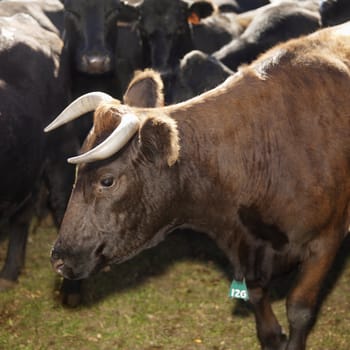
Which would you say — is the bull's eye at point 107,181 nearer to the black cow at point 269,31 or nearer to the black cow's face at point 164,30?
the black cow's face at point 164,30

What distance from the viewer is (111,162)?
3.37 metres

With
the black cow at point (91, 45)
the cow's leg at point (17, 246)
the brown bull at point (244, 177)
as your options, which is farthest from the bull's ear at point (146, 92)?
the cow's leg at point (17, 246)

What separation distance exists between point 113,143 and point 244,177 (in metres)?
0.82

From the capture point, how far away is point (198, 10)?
297 inches

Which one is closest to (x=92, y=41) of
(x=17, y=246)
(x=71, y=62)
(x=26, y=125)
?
(x=71, y=62)

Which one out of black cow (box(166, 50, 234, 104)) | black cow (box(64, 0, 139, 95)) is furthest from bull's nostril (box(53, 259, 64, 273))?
black cow (box(64, 0, 139, 95))

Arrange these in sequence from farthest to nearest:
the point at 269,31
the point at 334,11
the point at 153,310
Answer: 1. the point at 269,31
2. the point at 334,11
3. the point at 153,310

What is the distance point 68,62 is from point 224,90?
2.91 metres

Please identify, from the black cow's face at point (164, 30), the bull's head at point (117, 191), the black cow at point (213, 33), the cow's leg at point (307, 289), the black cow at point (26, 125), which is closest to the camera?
the bull's head at point (117, 191)

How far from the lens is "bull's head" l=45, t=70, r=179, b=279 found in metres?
3.32

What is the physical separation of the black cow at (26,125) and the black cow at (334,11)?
306 centimetres

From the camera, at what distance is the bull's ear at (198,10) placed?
7.48 metres

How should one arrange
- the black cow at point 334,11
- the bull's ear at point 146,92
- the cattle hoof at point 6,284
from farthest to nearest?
the black cow at point 334,11 → the cattle hoof at point 6,284 → the bull's ear at point 146,92

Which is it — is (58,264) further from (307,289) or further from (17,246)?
(17,246)
